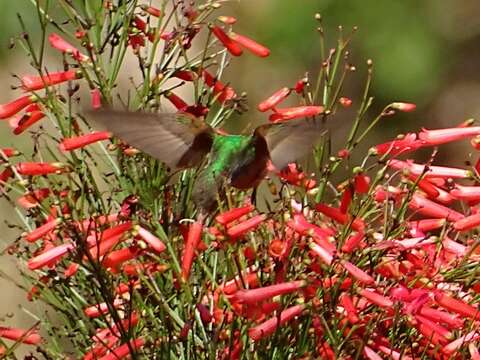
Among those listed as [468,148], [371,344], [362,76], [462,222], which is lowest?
[468,148]

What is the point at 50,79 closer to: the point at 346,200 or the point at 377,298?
the point at 346,200

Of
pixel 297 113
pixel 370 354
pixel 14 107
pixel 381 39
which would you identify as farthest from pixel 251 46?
pixel 381 39

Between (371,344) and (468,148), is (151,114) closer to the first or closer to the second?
(371,344)

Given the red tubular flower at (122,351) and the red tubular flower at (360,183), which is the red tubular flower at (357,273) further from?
the red tubular flower at (122,351)

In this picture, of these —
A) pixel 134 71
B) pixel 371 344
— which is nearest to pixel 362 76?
pixel 134 71

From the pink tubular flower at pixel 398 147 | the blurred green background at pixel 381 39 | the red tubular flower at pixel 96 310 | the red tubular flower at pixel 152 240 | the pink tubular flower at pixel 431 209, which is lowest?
the blurred green background at pixel 381 39

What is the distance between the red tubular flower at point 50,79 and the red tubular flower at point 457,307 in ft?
2.67

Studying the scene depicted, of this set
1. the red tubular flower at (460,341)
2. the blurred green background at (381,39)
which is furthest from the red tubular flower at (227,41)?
the blurred green background at (381,39)

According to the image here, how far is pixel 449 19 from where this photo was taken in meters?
5.46

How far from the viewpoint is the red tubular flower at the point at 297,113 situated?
2.34 m

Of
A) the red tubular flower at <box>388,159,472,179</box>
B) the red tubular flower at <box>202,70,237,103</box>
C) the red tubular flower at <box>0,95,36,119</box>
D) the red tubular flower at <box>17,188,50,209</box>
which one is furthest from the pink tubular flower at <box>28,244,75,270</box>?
the red tubular flower at <box>388,159,472,179</box>

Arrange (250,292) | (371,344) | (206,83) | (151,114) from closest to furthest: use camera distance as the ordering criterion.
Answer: (250,292) → (371,344) → (151,114) → (206,83)

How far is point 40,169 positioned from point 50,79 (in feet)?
0.66

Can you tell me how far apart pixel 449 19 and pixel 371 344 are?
3.60 meters
